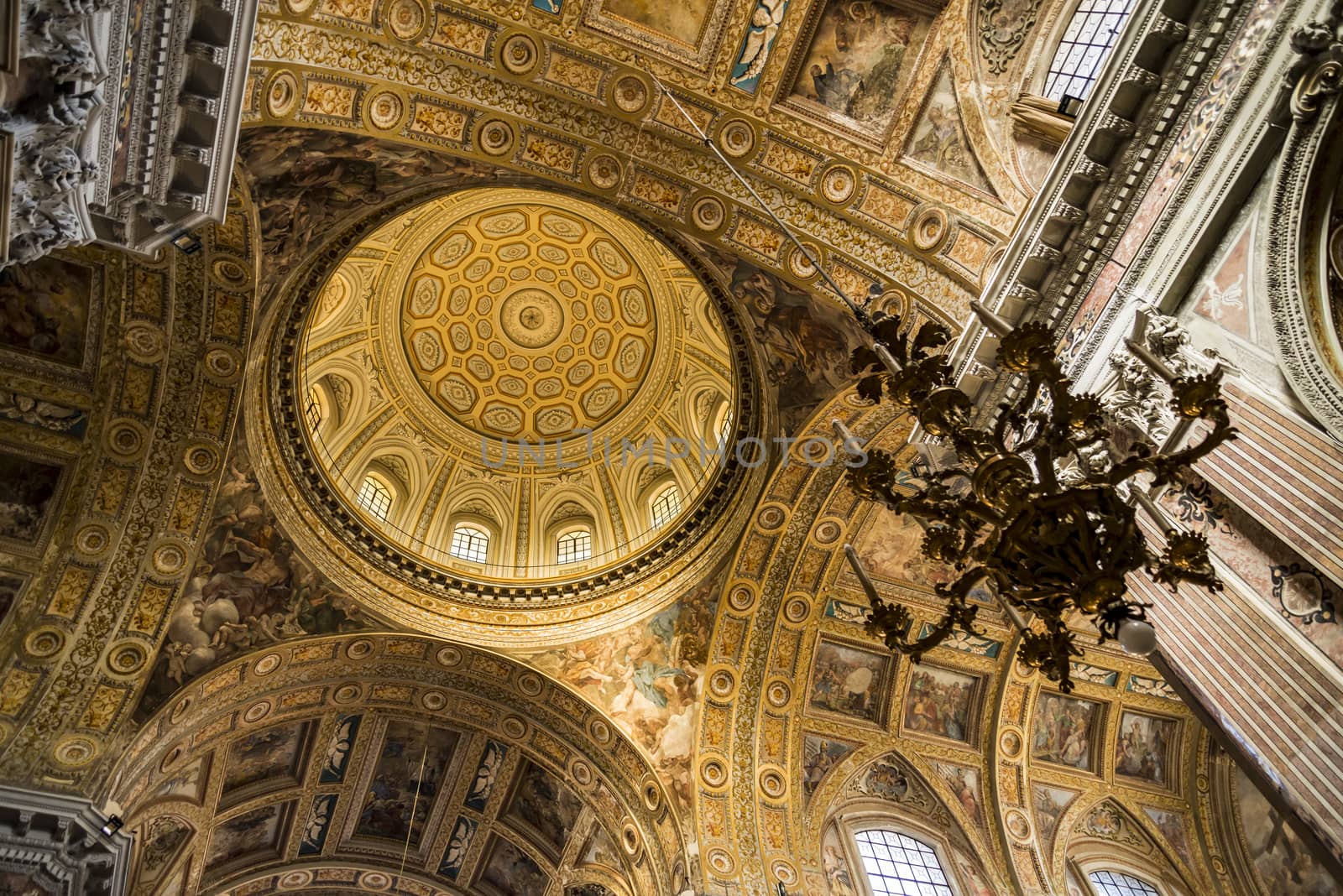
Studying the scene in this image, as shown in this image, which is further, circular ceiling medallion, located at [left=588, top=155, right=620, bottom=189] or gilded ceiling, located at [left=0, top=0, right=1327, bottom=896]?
circular ceiling medallion, located at [left=588, top=155, right=620, bottom=189]

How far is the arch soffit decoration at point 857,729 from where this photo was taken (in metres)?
14.3

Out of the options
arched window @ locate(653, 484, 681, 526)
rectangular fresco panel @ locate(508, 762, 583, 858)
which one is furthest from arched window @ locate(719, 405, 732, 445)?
rectangular fresco panel @ locate(508, 762, 583, 858)

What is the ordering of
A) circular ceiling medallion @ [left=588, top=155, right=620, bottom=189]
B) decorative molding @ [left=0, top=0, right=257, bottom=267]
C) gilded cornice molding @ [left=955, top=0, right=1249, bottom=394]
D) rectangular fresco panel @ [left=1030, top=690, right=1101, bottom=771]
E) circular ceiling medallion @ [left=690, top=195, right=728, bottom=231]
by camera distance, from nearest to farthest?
1. decorative molding @ [left=0, top=0, right=257, bottom=267]
2. gilded cornice molding @ [left=955, top=0, right=1249, bottom=394]
3. circular ceiling medallion @ [left=588, top=155, right=620, bottom=189]
4. circular ceiling medallion @ [left=690, top=195, right=728, bottom=231]
5. rectangular fresco panel @ [left=1030, top=690, right=1101, bottom=771]

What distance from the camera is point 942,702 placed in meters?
16.2

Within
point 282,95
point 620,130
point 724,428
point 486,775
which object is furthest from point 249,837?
point 620,130

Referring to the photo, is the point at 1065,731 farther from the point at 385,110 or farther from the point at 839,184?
the point at 385,110

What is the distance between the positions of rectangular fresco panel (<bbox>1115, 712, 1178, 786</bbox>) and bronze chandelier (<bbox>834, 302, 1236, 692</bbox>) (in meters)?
11.9

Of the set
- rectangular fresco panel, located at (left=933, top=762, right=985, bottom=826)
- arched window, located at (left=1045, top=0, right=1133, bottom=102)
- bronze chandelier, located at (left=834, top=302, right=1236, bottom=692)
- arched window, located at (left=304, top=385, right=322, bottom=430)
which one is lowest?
rectangular fresco panel, located at (left=933, top=762, right=985, bottom=826)

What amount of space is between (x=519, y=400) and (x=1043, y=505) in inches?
616

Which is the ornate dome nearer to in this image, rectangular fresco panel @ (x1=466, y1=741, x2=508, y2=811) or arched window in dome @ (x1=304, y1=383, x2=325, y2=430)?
arched window in dome @ (x1=304, y1=383, x2=325, y2=430)

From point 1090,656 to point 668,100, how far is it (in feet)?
41.2

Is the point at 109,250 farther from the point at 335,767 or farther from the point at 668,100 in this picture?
the point at 335,767

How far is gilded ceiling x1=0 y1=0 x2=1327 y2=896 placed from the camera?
1084 centimetres

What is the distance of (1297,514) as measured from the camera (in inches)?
255
